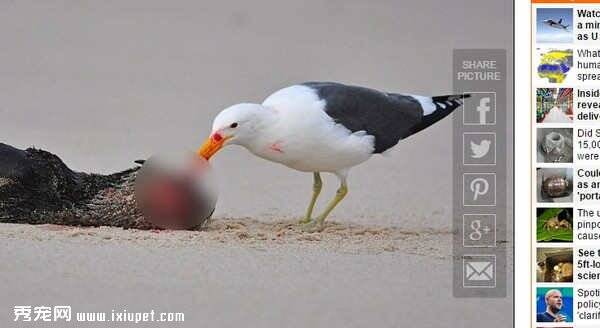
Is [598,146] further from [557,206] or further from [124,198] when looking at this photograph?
[124,198]

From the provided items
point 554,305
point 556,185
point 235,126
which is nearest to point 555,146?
point 556,185

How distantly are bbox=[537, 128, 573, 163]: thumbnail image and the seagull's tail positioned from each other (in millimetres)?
300

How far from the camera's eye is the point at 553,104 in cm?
329

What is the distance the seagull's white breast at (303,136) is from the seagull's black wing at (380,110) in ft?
0.10

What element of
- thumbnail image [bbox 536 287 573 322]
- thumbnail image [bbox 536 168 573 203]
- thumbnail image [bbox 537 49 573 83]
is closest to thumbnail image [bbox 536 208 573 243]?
thumbnail image [bbox 536 168 573 203]

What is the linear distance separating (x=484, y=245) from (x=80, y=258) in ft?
4.51

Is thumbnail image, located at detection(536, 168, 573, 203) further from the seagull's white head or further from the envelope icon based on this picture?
the seagull's white head

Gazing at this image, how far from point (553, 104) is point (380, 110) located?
0.60 metres

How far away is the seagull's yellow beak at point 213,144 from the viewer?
3195 mm

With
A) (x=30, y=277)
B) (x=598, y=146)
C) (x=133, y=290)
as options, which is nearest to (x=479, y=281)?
(x=598, y=146)

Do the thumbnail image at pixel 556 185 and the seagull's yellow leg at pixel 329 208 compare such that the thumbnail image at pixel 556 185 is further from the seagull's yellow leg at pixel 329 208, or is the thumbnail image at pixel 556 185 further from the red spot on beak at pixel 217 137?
the red spot on beak at pixel 217 137

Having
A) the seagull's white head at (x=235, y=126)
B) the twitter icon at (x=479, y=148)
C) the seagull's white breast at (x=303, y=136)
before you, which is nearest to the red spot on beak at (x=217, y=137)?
the seagull's white head at (x=235, y=126)

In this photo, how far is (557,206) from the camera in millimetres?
3279

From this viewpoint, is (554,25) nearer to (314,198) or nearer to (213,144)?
(314,198)
